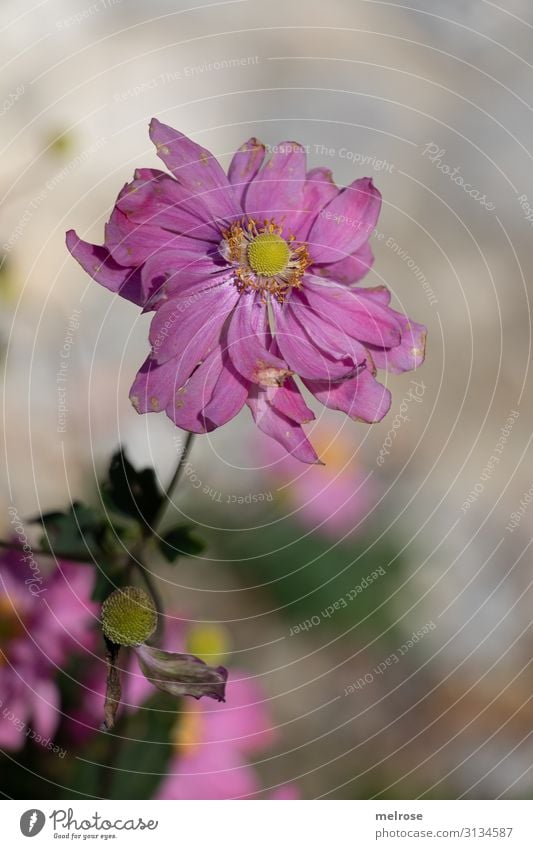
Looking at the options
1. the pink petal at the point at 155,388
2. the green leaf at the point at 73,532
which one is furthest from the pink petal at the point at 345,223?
the green leaf at the point at 73,532

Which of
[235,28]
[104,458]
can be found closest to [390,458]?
[104,458]

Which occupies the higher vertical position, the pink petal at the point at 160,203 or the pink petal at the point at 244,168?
the pink petal at the point at 244,168

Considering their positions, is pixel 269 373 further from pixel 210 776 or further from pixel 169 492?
pixel 210 776

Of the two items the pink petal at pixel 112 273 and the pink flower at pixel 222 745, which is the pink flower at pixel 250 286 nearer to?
the pink petal at pixel 112 273

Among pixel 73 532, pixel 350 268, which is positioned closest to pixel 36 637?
pixel 73 532
